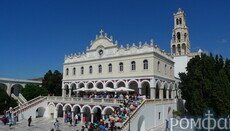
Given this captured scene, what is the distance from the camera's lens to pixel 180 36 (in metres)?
49.6

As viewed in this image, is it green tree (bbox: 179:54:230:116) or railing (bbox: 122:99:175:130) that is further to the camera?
green tree (bbox: 179:54:230:116)

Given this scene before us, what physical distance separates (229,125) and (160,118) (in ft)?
30.5

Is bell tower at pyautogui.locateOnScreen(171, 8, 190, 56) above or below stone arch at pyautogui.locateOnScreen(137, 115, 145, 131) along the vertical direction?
above

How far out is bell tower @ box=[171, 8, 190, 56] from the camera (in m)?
48.8

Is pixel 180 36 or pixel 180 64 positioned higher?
pixel 180 36

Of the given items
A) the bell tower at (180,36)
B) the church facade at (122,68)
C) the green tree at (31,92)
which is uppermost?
the bell tower at (180,36)

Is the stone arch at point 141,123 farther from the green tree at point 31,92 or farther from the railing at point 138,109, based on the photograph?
the green tree at point 31,92

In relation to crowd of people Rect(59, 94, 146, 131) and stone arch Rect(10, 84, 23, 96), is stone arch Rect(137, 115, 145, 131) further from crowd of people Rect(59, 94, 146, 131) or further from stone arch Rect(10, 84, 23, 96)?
stone arch Rect(10, 84, 23, 96)

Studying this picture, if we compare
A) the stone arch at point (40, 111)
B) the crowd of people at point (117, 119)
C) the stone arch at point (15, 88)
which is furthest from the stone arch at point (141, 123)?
the stone arch at point (15, 88)

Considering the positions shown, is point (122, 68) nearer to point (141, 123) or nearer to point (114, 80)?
point (114, 80)

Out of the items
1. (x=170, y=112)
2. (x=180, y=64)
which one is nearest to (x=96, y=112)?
(x=170, y=112)

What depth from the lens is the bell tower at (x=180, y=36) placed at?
48781mm

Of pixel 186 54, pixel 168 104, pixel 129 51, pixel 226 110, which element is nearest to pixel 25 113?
pixel 129 51

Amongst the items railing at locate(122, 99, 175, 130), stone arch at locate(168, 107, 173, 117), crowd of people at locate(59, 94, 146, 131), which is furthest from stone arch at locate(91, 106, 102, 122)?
stone arch at locate(168, 107, 173, 117)
